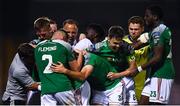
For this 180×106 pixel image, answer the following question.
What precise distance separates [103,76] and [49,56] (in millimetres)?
1087

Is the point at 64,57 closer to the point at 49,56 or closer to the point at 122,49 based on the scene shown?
the point at 49,56

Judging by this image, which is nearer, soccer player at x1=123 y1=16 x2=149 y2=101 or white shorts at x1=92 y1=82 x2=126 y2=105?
white shorts at x1=92 y1=82 x2=126 y2=105

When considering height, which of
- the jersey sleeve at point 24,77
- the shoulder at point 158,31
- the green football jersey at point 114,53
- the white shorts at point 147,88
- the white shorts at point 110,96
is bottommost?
the white shorts at point 110,96

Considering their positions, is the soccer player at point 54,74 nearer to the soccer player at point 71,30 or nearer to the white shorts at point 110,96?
the white shorts at point 110,96

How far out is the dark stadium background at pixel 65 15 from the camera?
15367mm

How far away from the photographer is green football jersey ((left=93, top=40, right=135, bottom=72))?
1059cm

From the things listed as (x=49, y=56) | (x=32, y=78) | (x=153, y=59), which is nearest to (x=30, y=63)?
(x=32, y=78)

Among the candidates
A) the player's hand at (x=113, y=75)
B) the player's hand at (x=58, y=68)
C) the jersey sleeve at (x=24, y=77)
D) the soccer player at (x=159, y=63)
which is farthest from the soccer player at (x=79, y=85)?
the soccer player at (x=159, y=63)

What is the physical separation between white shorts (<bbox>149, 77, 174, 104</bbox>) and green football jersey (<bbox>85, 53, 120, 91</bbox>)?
1.76 ft

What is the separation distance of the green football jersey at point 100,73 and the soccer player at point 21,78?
738mm

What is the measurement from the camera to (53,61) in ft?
32.3

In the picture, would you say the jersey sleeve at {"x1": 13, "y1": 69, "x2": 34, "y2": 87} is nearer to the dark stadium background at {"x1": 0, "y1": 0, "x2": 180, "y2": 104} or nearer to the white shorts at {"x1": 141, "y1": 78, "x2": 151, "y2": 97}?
the white shorts at {"x1": 141, "y1": 78, "x2": 151, "y2": 97}

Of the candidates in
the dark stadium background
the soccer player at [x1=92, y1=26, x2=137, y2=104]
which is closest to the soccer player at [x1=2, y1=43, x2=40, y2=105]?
the soccer player at [x1=92, y1=26, x2=137, y2=104]

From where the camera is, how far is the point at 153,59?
33.9 feet
